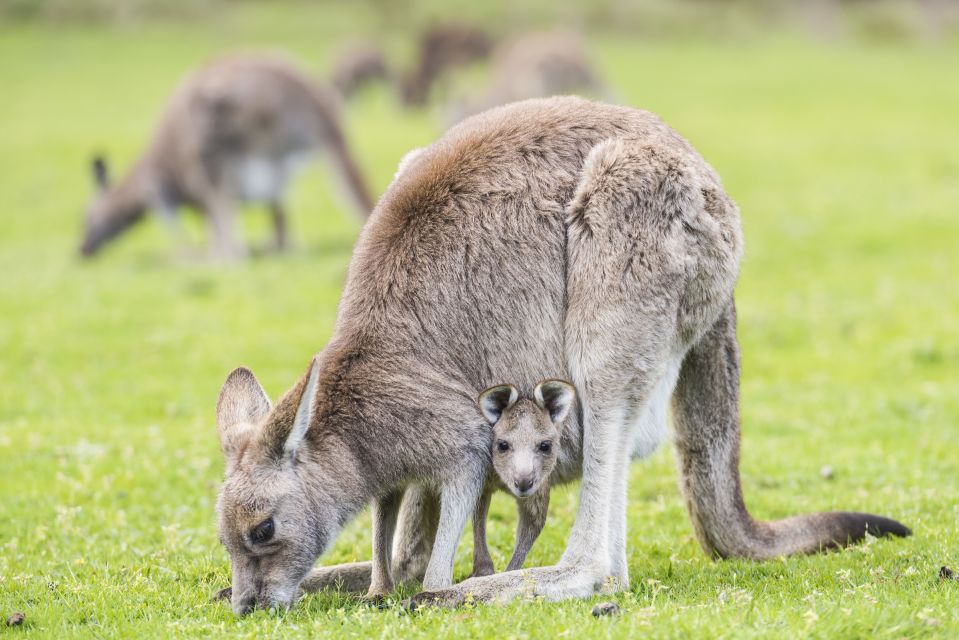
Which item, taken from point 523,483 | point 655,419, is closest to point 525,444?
point 523,483

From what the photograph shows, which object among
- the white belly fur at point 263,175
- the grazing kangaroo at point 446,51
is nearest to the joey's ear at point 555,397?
the white belly fur at point 263,175

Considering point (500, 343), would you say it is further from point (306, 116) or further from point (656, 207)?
point (306, 116)

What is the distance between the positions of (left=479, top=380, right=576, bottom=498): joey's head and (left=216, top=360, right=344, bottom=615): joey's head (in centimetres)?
79

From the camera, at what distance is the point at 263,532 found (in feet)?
16.7

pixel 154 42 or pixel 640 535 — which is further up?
pixel 154 42

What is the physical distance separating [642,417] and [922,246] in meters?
11.9

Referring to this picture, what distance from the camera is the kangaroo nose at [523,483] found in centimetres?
521

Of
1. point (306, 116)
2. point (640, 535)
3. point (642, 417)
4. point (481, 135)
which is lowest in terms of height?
Answer: point (640, 535)

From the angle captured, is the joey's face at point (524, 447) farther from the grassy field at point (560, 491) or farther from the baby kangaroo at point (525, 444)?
the grassy field at point (560, 491)

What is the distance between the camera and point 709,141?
79.3 feet

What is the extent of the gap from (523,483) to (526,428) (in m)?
0.27

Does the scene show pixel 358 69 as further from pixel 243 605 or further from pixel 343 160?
pixel 243 605

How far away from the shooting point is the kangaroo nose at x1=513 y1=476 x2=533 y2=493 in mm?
5211

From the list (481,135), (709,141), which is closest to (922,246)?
(709,141)
